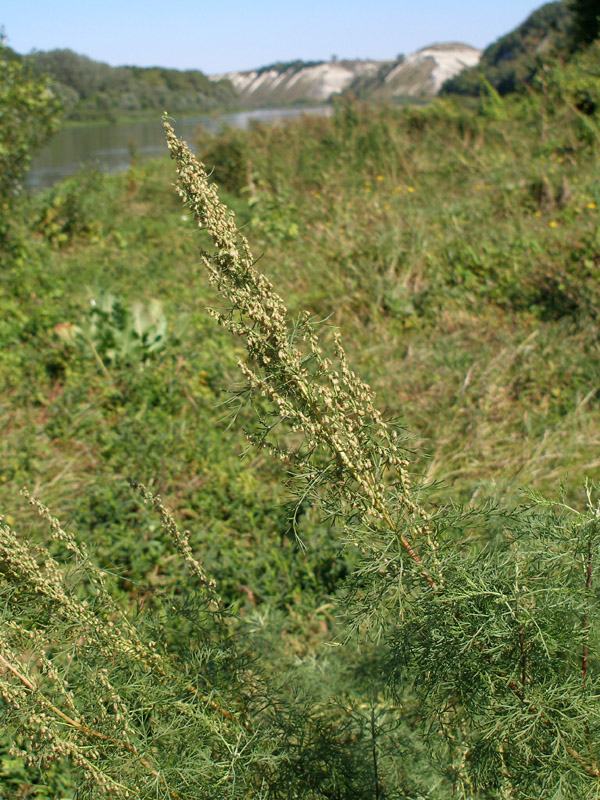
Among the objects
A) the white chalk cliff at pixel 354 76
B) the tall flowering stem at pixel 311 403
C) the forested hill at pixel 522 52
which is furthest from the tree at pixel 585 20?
the white chalk cliff at pixel 354 76

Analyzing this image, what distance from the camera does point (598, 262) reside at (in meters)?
5.27

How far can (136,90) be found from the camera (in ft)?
116

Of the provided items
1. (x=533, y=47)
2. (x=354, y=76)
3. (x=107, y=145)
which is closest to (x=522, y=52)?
(x=533, y=47)

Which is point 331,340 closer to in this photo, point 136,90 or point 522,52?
point 522,52

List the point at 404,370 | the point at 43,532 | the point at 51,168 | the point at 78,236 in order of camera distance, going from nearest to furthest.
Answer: the point at 43,532 < the point at 404,370 < the point at 78,236 < the point at 51,168

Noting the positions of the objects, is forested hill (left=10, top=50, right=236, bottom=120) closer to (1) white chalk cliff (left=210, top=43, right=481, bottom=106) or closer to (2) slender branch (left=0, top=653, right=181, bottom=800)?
(1) white chalk cliff (left=210, top=43, right=481, bottom=106)

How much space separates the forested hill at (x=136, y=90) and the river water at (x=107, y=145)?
109cm

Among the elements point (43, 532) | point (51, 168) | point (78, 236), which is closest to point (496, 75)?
point (51, 168)

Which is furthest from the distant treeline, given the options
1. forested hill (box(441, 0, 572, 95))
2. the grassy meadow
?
the grassy meadow

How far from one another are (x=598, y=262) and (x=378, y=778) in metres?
4.87

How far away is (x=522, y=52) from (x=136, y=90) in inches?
871

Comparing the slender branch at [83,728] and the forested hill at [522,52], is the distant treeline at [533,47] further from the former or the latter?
the slender branch at [83,728]

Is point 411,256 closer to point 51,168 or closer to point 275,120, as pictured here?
point 275,120

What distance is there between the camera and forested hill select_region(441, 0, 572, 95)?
16.8 meters
